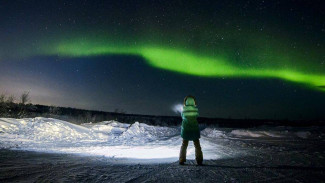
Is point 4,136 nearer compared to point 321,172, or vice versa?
point 321,172

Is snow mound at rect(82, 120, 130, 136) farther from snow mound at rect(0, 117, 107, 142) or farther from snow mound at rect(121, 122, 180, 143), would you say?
snow mound at rect(0, 117, 107, 142)

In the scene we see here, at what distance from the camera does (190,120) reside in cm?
638

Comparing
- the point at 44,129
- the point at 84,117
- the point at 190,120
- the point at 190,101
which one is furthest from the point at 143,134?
the point at 84,117

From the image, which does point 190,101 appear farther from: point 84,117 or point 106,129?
point 84,117

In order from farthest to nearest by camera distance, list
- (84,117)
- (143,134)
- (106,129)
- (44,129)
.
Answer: (84,117) < (106,129) < (143,134) < (44,129)

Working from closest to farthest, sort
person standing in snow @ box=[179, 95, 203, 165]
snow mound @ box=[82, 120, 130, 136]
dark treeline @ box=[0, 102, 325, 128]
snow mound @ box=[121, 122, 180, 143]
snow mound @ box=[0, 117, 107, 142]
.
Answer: person standing in snow @ box=[179, 95, 203, 165] < snow mound @ box=[0, 117, 107, 142] < snow mound @ box=[121, 122, 180, 143] < snow mound @ box=[82, 120, 130, 136] < dark treeline @ box=[0, 102, 325, 128]

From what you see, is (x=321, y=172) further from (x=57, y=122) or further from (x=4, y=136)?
(x=57, y=122)

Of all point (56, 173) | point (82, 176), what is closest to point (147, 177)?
point (82, 176)

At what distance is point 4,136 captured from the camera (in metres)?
12.1

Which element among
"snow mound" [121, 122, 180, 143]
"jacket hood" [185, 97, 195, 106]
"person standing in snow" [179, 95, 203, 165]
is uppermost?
"jacket hood" [185, 97, 195, 106]

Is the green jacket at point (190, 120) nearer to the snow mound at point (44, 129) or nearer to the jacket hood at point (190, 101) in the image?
the jacket hood at point (190, 101)

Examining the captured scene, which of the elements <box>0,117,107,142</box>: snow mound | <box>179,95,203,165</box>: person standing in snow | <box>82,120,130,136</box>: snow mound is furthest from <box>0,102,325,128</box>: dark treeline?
<box>179,95,203,165</box>: person standing in snow

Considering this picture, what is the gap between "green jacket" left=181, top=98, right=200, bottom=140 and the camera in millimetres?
6296

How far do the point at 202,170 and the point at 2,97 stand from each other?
30765 millimetres
